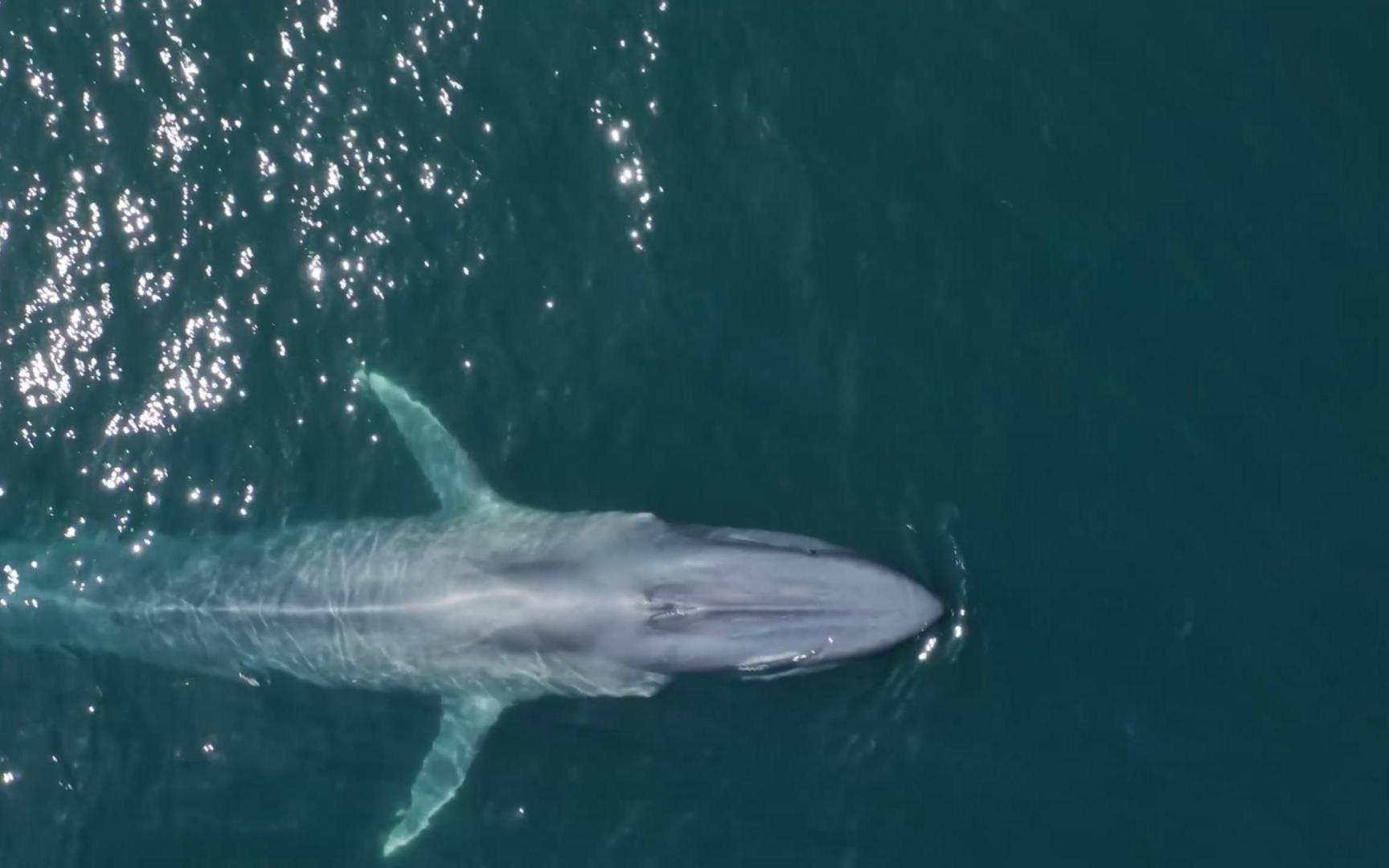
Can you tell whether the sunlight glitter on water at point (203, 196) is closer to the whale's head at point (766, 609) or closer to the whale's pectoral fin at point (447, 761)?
the whale's pectoral fin at point (447, 761)

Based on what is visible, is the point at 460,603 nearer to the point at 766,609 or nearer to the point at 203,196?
the point at 766,609

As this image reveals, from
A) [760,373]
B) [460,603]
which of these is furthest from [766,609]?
[760,373]

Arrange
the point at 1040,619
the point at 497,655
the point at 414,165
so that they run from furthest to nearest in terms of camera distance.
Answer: the point at 414,165 < the point at 1040,619 < the point at 497,655

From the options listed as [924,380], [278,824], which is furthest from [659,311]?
[278,824]

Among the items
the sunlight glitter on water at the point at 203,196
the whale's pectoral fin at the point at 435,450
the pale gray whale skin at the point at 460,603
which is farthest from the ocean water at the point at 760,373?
the pale gray whale skin at the point at 460,603

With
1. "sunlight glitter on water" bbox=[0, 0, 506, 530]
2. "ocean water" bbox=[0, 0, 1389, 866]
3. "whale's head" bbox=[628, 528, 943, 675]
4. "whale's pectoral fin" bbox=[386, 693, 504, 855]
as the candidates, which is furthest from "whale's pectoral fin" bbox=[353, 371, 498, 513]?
"whale's head" bbox=[628, 528, 943, 675]

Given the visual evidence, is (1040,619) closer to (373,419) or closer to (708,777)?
(708,777)

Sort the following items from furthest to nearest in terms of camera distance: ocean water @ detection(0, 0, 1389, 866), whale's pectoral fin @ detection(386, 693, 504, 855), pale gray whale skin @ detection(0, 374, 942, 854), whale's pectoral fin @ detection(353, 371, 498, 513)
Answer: whale's pectoral fin @ detection(353, 371, 498, 513) → ocean water @ detection(0, 0, 1389, 866) → whale's pectoral fin @ detection(386, 693, 504, 855) → pale gray whale skin @ detection(0, 374, 942, 854)

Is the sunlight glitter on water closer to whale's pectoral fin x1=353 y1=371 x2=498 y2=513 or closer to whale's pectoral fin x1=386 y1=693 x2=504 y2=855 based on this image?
whale's pectoral fin x1=353 y1=371 x2=498 y2=513
